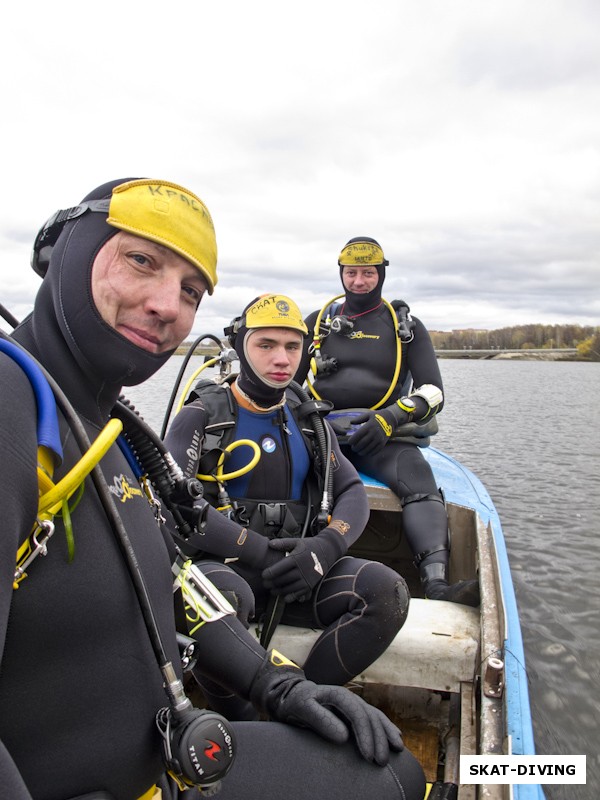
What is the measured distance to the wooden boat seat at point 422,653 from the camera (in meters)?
2.46

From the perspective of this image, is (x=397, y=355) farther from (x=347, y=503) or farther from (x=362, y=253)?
(x=347, y=503)

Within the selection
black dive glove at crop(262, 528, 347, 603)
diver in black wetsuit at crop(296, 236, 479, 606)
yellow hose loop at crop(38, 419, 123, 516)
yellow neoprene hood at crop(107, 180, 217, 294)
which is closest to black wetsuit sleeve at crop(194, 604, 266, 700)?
black dive glove at crop(262, 528, 347, 603)

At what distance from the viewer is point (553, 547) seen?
7566 millimetres

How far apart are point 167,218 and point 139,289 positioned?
19cm

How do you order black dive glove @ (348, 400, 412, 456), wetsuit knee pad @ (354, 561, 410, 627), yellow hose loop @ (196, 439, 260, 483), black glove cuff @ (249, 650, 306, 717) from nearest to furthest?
black glove cuff @ (249, 650, 306, 717) < wetsuit knee pad @ (354, 561, 410, 627) < yellow hose loop @ (196, 439, 260, 483) < black dive glove @ (348, 400, 412, 456)

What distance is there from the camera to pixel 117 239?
4.03ft

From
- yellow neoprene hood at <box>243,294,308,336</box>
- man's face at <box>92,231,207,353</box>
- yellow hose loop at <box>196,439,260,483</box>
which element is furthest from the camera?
yellow neoprene hood at <box>243,294,308,336</box>

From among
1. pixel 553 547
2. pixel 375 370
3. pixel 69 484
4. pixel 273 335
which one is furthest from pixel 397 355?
pixel 553 547

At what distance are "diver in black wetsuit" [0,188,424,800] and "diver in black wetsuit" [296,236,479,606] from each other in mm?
2654

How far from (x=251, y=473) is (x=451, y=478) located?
2684 mm

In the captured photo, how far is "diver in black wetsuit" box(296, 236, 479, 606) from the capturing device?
4.18 metres

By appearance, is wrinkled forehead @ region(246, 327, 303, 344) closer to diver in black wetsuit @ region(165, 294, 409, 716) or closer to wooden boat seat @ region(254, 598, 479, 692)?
diver in black wetsuit @ region(165, 294, 409, 716)

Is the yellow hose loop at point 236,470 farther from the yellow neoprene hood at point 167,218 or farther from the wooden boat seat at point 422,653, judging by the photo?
the yellow neoprene hood at point 167,218

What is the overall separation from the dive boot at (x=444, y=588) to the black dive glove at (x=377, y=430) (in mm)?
946
